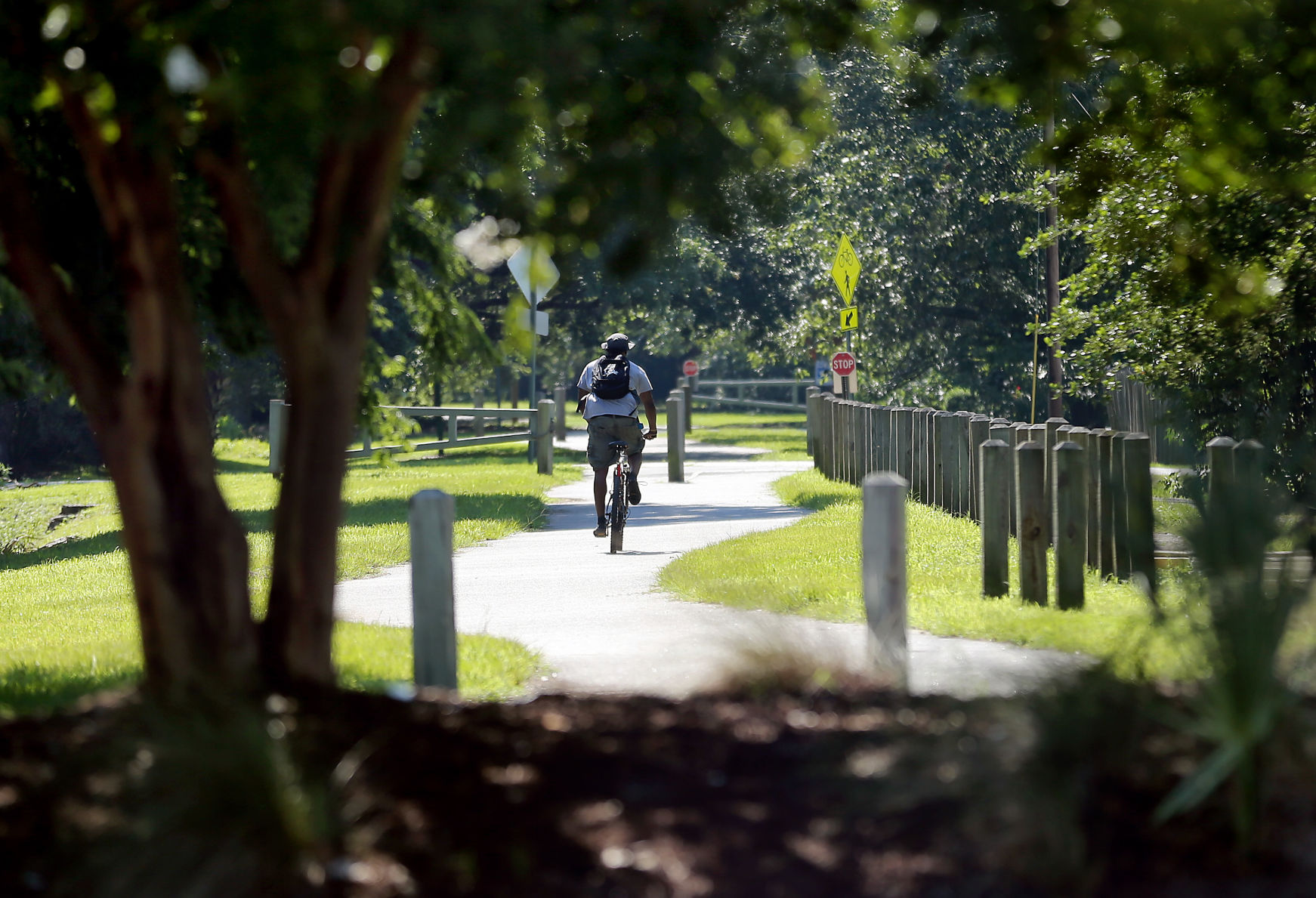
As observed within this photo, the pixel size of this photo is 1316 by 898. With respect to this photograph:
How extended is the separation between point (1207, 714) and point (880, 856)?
0.92 meters

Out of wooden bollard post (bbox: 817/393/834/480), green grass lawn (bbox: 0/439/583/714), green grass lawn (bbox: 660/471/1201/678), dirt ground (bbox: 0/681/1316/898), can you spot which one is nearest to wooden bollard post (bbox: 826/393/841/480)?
wooden bollard post (bbox: 817/393/834/480)

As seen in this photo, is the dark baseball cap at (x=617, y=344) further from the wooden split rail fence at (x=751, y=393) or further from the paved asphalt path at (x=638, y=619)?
the wooden split rail fence at (x=751, y=393)

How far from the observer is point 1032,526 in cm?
911

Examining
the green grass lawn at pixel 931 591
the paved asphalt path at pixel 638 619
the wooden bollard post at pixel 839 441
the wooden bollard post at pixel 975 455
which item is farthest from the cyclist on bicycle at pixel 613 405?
the wooden bollard post at pixel 839 441

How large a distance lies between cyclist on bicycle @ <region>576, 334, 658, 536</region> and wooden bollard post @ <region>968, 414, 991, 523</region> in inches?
115

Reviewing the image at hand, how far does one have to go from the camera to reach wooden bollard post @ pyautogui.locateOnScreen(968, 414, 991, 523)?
45.4 ft

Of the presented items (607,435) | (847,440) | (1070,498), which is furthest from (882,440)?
(1070,498)

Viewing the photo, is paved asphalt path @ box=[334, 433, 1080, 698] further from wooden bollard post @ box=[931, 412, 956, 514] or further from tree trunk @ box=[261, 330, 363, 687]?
wooden bollard post @ box=[931, 412, 956, 514]

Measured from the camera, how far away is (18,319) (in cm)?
1054

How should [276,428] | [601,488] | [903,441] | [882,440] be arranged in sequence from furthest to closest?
[276,428], [882,440], [903,441], [601,488]

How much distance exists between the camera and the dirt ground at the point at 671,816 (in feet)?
12.2

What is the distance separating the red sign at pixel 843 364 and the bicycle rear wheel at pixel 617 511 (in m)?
10.5

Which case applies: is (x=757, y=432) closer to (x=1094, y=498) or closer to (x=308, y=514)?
(x=1094, y=498)

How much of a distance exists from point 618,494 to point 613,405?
0.77 meters
